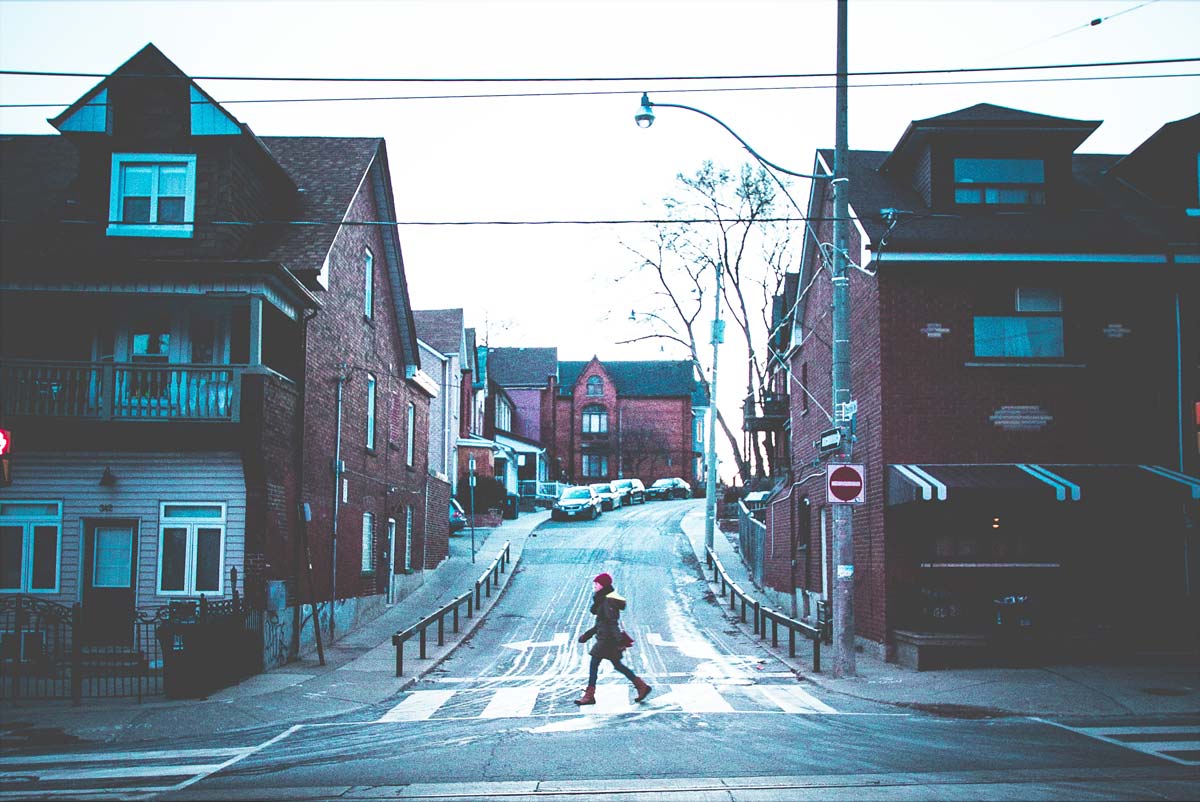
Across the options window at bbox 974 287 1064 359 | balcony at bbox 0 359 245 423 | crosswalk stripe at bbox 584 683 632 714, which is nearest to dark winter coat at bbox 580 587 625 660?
crosswalk stripe at bbox 584 683 632 714

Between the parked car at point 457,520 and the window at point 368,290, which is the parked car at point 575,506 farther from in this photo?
the window at point 368,290

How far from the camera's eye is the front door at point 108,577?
1850cm

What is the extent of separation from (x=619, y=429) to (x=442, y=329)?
89.7 feet

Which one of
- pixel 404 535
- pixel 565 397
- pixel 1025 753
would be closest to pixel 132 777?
pixel 1025 753

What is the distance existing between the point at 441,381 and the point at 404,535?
62.1ft

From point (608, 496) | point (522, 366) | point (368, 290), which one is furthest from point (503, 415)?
point (368, 290)

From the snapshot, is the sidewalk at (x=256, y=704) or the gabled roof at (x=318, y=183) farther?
the gabled roof at (x=318, y=183)

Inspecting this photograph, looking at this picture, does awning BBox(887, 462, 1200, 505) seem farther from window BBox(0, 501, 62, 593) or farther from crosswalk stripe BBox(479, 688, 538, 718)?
window BBox(0, 501, 62, 593)

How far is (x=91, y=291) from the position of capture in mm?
18438

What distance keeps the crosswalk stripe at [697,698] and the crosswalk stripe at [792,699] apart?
66 cm

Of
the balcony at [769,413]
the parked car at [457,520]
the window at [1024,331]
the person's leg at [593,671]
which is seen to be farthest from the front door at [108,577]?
the parked car at [457,520]

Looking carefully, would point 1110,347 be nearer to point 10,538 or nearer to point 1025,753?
point 1025,753

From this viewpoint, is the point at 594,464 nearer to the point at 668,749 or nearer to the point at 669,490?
the point at 669,490

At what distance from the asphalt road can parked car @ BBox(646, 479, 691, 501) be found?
47.9 m
